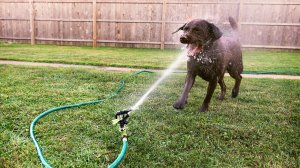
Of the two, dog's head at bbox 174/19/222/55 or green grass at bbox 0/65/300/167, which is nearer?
green grass at bbox 0/65/300/167

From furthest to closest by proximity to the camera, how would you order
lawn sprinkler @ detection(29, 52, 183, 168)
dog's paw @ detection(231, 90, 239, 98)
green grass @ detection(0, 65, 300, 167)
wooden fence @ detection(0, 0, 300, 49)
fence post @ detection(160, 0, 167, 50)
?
fence post @ detection(160, 0, 167, 50)
wooden fence @ detection(0, 0, 300, 49)
dog's paw @ detection(231, 90, 239, 98)
green grass @ detection(0, 65, 300, 167)
lawn sprinkler @ detection(29, 52, 183, 168)

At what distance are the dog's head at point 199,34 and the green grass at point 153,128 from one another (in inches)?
30.4

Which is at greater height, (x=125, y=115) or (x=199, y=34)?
(x=199, y=34)

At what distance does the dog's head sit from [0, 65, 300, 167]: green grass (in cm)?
77

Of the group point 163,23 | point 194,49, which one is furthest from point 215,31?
point 163,23

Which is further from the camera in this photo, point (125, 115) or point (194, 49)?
point (194, 49)

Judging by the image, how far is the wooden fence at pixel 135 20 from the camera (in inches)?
423

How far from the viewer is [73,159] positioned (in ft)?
6.76

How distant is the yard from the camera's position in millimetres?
2109

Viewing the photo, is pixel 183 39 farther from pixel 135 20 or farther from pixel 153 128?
pixel 135 20

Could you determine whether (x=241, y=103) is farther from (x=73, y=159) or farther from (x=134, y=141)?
(x=73, y=159)

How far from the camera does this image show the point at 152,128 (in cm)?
268

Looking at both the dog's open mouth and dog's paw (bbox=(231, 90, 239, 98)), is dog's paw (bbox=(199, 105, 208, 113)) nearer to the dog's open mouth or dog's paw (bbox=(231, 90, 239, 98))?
the dog's open mouth

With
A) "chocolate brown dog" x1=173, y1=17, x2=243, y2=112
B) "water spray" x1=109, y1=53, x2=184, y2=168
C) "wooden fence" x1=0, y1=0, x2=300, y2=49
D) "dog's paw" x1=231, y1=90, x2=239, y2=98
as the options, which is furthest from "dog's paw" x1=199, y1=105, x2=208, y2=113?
"wooden fence" x1=0, y1=0, x2=300, y2=49
